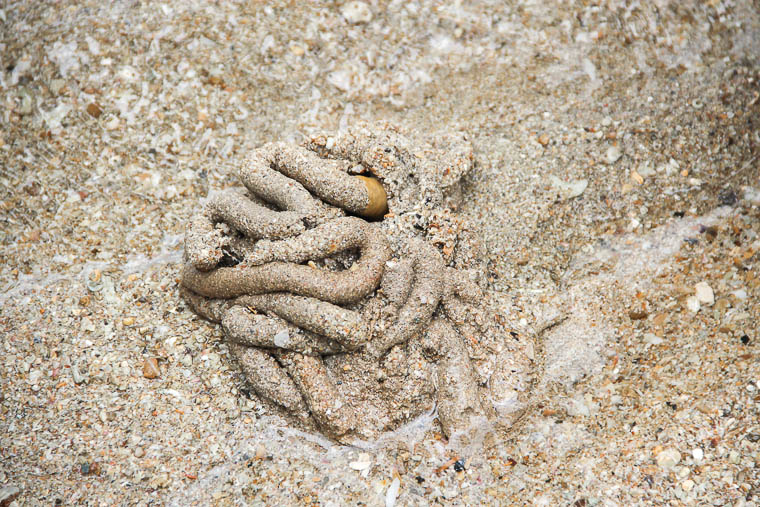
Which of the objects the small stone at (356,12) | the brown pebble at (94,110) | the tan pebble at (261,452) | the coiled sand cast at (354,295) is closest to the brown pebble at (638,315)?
the coiled sand cast at (354,295)

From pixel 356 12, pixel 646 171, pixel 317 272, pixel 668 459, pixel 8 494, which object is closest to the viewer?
pixel 8 494

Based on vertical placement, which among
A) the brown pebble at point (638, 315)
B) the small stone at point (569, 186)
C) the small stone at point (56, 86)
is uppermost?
the small stone at point (569, 186)

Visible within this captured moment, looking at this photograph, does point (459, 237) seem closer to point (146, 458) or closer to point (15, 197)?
point (146, 458)

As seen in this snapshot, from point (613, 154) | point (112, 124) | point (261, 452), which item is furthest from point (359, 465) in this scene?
point (112, 124)

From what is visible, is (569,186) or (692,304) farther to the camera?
(569,186)

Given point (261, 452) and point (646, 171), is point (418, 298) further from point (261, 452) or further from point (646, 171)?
point (646, 171)

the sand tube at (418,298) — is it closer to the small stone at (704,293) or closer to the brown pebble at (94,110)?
the small stone at (704,293)
